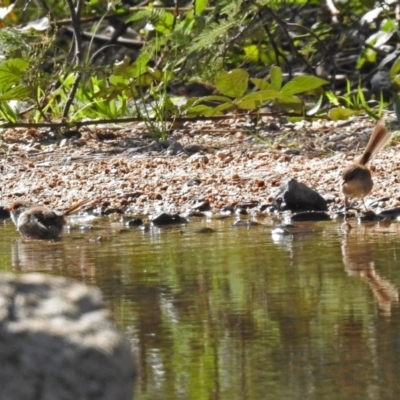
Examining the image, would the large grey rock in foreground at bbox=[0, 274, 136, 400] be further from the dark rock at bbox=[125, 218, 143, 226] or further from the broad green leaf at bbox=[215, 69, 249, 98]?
the broad green leaf at bbox=[215, 69, 249, 98]

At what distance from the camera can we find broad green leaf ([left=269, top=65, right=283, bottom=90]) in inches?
368

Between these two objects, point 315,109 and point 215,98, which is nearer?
point 215,98

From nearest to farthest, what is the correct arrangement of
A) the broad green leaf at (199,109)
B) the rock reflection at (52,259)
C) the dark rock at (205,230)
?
the rock reflection at (52,259) → the dark rock at (205,230) → the broad green leaf at (199,109)

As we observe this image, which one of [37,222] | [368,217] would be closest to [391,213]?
[368,217]

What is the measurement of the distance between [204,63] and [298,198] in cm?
238

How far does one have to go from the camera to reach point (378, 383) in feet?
11.3

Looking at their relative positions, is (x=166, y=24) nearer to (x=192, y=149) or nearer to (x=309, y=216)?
(x=192, y=149)

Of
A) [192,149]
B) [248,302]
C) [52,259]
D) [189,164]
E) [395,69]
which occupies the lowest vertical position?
[248,302]

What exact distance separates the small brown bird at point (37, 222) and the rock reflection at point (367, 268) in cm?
161

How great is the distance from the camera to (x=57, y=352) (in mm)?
2568

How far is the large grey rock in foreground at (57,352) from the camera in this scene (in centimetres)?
252

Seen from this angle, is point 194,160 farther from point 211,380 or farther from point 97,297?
point 97,297

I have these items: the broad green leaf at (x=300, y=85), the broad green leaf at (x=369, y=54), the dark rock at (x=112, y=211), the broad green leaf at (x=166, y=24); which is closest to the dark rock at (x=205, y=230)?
the dark rock at (x=112, y=211)

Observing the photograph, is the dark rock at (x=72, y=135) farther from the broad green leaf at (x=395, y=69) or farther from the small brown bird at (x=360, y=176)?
the small brown bird at (x=360, y=176)
